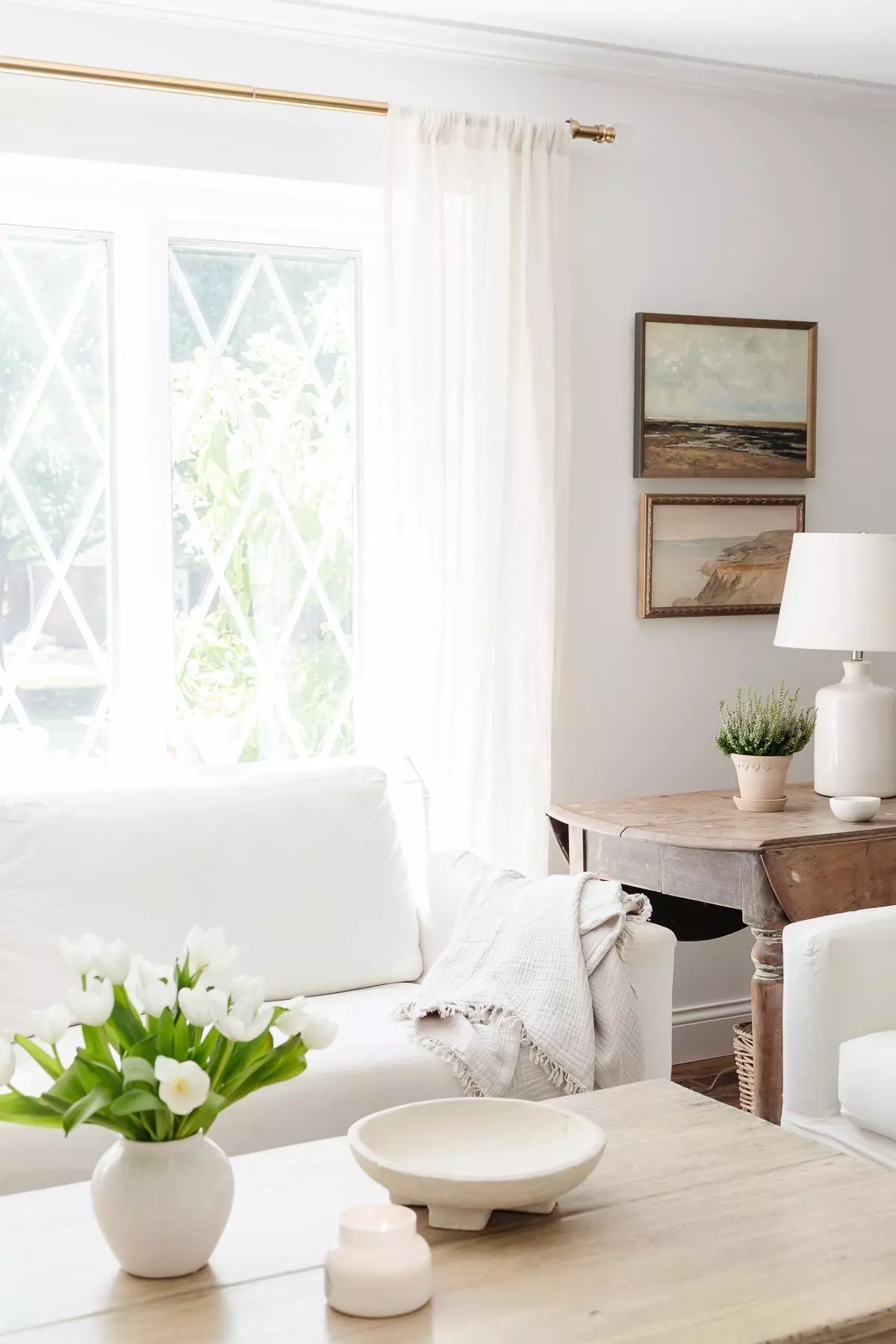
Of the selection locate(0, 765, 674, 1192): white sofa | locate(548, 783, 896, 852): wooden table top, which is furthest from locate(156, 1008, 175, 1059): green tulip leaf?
locate(548, 783, 896, 852): wooden table top

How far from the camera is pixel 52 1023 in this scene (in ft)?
4.49

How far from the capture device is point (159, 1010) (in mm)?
1397

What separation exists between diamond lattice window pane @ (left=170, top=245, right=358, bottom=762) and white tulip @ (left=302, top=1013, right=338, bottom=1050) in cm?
193

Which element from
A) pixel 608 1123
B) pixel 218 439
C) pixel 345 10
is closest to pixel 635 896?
pixel 608 1123

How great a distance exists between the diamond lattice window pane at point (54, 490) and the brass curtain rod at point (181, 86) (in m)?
0.40

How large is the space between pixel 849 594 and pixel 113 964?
2166 millimetres

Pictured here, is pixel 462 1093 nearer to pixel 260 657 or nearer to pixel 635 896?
pixel 635 896

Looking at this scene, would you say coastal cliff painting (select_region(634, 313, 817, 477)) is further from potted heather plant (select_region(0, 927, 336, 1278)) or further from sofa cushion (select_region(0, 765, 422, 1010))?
potted heather plant (select_region(0, 927, 336, 1278))

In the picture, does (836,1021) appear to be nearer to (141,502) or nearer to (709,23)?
(141,502)

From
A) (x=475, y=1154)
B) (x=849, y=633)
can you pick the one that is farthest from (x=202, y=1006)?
(x=849, y=633)

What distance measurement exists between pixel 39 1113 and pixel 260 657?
6.89 feet

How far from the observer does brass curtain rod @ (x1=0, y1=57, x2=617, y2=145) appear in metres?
2.91

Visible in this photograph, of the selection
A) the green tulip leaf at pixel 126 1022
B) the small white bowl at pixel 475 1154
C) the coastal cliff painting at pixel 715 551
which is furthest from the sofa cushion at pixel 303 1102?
the coastal cliff painting at pixel 715 551

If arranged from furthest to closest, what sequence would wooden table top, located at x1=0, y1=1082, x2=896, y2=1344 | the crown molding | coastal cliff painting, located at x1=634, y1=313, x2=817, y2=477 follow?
coastal cliff painting, located at x1=634, y1=313, x2=817, y2=477 → the crown molding → wooden table top, located at x1=0, y1=1082, x2=896, y2=1344
